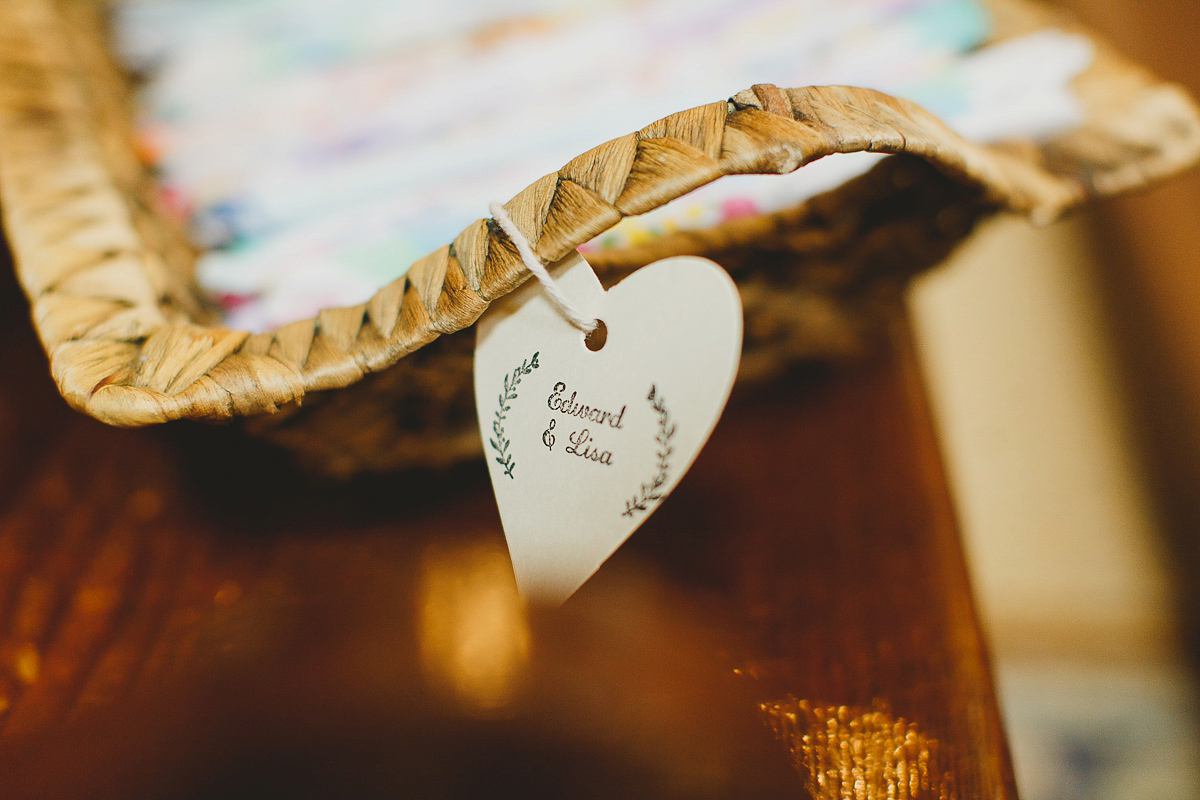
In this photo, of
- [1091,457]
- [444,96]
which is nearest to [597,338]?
[444,96]

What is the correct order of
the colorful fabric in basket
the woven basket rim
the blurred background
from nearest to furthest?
the woven basket rim, the colorful fabric in basket, the blurred background

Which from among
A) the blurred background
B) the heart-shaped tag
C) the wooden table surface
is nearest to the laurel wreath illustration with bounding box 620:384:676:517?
the heart-shaped tag

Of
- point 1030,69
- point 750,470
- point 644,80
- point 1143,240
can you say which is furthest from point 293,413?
point 1143,240

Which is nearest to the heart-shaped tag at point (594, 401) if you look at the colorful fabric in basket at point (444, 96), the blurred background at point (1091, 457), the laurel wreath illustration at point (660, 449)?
the laurel wreath illustration at point (660, 449)

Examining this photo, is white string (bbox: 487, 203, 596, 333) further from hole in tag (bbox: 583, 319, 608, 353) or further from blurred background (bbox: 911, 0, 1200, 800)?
blurred background (bbox: 911, 0, 1200, 800)

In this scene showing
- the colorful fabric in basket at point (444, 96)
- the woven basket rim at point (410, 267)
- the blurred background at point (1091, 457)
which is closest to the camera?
the woven basket rim at point (410, 267)

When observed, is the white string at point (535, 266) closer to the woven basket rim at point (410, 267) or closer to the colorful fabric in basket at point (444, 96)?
the woven basket rim at point (410, 267)
